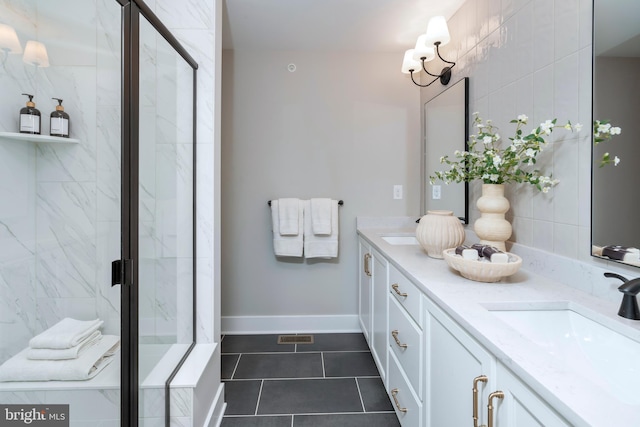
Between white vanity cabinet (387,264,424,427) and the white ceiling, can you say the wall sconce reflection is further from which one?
the white ceiling

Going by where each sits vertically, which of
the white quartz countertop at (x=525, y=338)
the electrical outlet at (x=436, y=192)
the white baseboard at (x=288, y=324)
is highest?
the electrical outlet at (x=436, y=192)

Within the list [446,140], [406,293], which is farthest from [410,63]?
[406,293]

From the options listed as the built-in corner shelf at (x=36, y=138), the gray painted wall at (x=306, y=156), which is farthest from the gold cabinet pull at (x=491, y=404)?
the gray painted wall at (x=306, y=156)

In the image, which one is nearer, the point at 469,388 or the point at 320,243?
the point at 469,388

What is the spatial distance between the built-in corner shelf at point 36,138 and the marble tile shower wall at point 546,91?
1.57 m

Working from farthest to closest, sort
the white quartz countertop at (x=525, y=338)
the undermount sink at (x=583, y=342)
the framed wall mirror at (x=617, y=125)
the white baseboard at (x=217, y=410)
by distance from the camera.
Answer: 1. the white baseboard at (x=217, y=410)
2. the framed wall mirror at (x=617, y=125)
3. the undermount sink at (x=583, y=342)
4. the white quartz countertop at (x=525, y=338)

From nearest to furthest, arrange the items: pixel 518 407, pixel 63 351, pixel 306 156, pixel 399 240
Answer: pixel 518 407
pixel 63 351
pixel 399 240
pixel 306 156

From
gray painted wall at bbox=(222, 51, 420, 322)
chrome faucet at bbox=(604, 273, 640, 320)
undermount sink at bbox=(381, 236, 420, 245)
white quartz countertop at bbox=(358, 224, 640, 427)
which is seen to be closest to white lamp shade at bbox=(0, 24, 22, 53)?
white quartz countertop at bbox=(358, 224, 640, 427)

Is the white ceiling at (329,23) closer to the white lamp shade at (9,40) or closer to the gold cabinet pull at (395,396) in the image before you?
the white lamp shade at (9,40)

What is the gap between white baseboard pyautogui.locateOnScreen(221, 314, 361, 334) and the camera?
8.75 feet

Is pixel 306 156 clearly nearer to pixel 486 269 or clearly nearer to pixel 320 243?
pixel 320 243

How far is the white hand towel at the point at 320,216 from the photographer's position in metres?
2.54

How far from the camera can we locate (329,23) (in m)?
2.20

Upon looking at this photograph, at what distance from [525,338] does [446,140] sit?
5.45 feet
